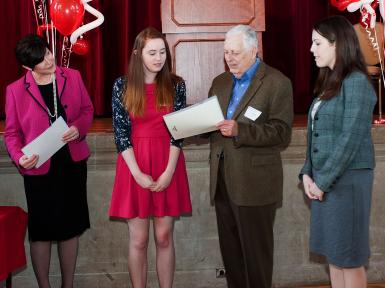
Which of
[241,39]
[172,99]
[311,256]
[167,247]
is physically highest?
[241,39]

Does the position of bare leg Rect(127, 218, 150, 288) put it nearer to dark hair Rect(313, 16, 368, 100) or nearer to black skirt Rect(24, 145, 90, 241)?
black skirt Rect(24, 145, 90, 241)

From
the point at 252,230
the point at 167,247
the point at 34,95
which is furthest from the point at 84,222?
the point at 252,230

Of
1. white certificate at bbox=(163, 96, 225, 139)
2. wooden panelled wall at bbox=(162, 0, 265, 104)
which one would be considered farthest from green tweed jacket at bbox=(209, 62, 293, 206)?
wooden panelled wall at bbox=(162, 0, 265, 104)

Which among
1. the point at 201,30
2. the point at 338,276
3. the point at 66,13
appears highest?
the point at 66,13

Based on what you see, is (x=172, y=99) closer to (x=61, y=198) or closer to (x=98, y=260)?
(x=61, y=198)

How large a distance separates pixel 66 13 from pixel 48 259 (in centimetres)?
150

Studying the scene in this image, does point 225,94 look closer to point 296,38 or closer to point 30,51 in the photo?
point 30,51

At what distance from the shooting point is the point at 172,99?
3168 mm

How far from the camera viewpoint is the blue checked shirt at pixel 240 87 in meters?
3.04

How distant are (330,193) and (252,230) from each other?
A: 482 mm

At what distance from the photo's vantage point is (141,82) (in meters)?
3.11

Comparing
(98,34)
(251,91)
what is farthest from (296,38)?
(251,91)

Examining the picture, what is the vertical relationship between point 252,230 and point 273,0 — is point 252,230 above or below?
below

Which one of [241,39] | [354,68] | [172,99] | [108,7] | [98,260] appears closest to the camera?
[354,68]
